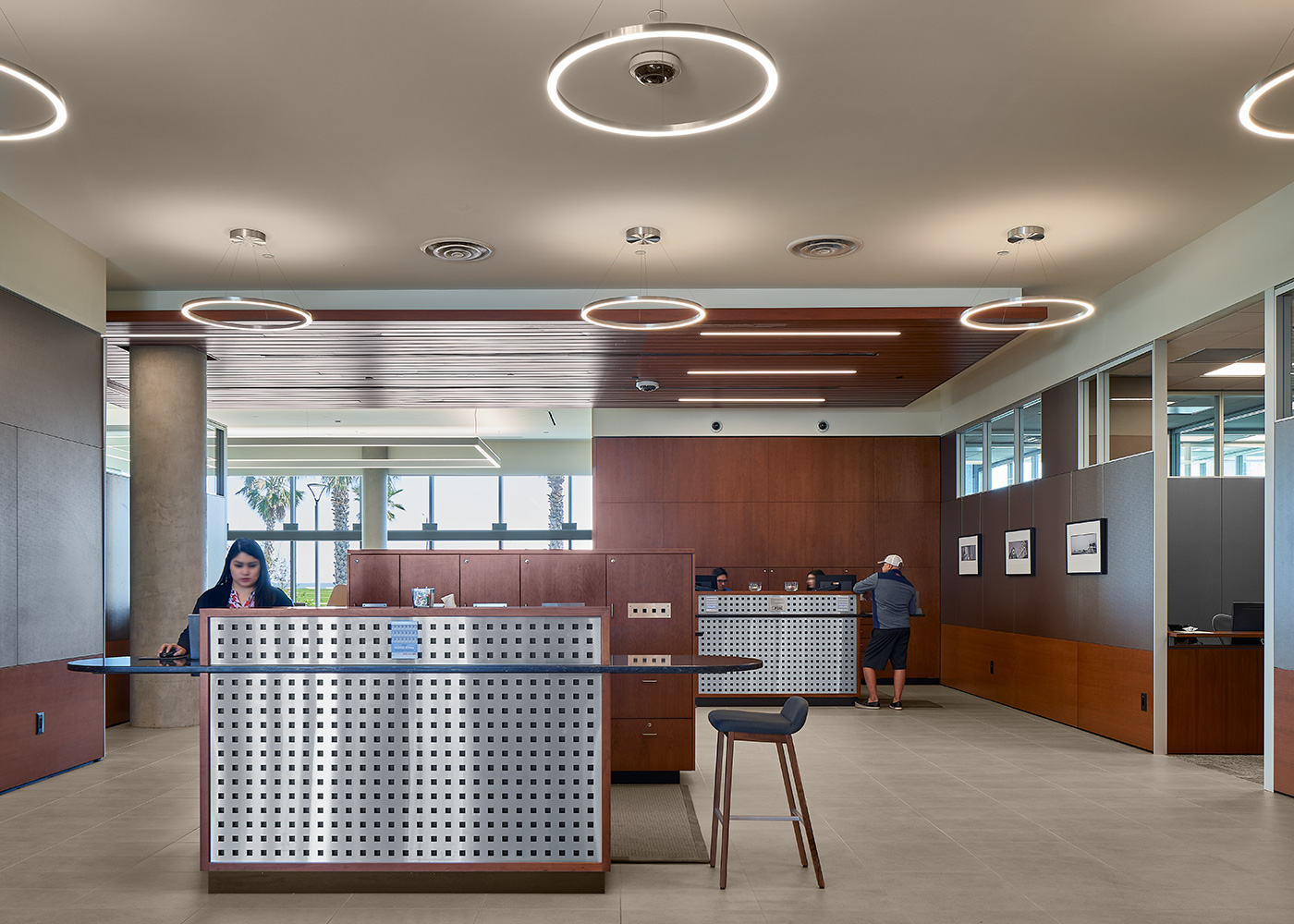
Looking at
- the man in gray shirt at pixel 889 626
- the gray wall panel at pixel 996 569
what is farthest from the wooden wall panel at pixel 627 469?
the gray wall panel at pixel 996 569

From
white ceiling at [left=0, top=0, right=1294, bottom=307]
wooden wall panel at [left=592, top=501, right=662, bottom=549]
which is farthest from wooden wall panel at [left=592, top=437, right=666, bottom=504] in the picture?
white ceiling at [left=0, top=0, right=1294, bottom=307]

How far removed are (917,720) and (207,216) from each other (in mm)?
7565

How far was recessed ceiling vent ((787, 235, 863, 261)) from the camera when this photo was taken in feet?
24.5

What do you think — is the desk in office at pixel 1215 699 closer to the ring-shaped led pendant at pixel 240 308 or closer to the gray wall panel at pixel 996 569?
the gray wall panel at pixel 996 569

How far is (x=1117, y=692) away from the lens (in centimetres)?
836

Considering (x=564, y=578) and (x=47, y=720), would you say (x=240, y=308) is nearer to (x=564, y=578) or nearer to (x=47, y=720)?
(x=564, y=578)

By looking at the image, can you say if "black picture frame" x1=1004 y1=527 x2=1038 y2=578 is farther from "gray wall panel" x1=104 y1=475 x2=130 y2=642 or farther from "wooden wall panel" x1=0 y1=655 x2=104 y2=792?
"gray wall panel" x1=104 y1=475 x2=130 y2=642

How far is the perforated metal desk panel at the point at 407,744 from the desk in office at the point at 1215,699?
211 inches

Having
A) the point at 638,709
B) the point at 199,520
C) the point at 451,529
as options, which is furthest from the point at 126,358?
the point at 451,529

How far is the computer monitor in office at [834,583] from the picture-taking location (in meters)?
11.2

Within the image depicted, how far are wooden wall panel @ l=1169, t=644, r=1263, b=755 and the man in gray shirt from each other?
3.13m

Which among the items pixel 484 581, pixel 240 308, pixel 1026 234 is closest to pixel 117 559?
pixel 240 308

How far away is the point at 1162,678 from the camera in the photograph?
7.76m

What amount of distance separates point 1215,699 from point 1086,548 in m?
1.65
